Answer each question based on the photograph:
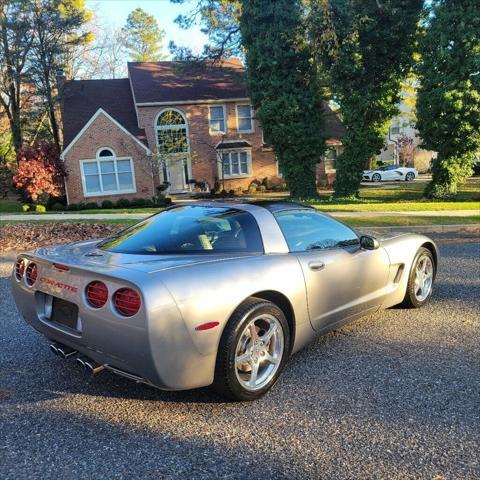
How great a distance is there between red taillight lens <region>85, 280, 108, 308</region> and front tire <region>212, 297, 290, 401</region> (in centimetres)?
82

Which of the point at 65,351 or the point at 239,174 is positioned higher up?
the point at 239,174

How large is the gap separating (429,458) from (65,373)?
273 centimetres

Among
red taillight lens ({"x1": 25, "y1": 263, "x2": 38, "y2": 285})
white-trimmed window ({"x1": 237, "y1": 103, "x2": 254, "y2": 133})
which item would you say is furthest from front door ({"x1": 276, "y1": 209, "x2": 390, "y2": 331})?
white-trimmed window ({"x1": 237, "y1": 103, "x2": 254, "y2": 133})

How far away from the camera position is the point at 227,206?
3.97m

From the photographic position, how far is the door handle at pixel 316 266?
3701 mm

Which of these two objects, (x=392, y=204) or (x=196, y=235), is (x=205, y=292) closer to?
(x=196, y=235)

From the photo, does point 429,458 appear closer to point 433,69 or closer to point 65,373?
point 65,373

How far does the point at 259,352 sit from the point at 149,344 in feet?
3.02

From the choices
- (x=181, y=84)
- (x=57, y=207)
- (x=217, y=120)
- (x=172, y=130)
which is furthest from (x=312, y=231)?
(x=181, y=84)

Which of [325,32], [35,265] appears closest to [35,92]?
[325,32]

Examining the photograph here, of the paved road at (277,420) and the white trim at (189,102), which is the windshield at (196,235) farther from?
the white trim at (189,102)

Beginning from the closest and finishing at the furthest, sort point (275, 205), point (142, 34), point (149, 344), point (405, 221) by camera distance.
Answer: point (149, 344) < point (275, 205) < point (405, 221) < point (142, 34)

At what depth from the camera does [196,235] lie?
3539 mm

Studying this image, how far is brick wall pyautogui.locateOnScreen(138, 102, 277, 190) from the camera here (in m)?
28.5
